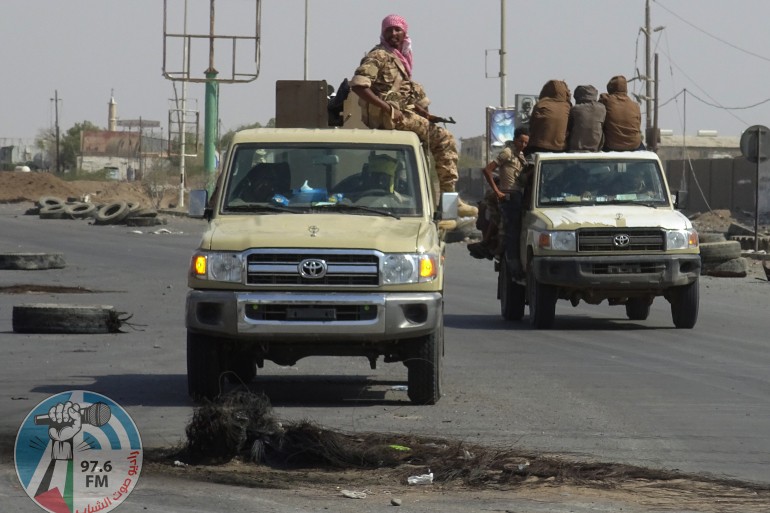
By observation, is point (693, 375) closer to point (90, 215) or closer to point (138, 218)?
point (138, 218)

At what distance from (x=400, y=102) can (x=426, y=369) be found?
3.81 m

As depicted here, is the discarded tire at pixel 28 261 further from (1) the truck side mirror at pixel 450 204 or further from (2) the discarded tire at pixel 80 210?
(2) the discarded tire at pixel 80 210

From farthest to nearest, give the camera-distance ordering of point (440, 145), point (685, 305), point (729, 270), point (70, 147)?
point (70, 147) → point (729, 270) → point (685, 305) → point (440, 145)

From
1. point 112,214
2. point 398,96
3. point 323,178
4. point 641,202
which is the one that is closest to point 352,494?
point 323,178

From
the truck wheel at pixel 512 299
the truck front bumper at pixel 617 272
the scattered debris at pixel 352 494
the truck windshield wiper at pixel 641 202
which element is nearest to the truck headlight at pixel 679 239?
the truck front bumper at pixel 617 272

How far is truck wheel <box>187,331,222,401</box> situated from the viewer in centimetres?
1005

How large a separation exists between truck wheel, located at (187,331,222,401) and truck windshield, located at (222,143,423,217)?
3.75 feet

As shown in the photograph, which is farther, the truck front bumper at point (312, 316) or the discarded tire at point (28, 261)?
the discarded tire at point (28, 261)

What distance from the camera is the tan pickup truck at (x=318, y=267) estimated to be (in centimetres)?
972

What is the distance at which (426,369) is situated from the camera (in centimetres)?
1009

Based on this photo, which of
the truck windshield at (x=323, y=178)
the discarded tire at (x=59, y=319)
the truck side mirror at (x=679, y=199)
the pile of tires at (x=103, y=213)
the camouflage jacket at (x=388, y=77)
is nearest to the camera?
the truck windshield at (x=323, y=178)

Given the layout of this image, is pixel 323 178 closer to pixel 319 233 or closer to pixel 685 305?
pixel 319 233

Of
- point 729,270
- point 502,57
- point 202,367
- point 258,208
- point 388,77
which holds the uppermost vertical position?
point 502,57

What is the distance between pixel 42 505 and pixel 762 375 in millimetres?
7473
